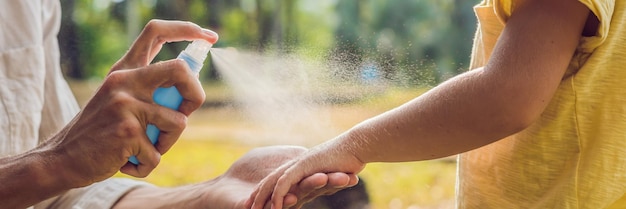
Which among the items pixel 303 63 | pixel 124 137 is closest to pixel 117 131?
pixel 124 137

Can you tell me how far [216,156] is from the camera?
144 centimetres

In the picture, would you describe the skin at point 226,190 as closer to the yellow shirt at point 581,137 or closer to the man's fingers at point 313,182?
the man's fingers at point 313,182

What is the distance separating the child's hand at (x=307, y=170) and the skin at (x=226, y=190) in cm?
4

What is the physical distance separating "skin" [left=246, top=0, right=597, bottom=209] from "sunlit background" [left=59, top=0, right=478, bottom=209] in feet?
1.21

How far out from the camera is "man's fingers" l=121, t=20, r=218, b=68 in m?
0.93

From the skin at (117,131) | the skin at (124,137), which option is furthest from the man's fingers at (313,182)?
the skin at (117,131)

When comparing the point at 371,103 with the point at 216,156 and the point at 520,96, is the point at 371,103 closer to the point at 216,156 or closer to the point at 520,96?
the point at 216,156

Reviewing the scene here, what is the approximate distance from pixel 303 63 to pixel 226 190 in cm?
29

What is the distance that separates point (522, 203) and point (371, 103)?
1.31 feet

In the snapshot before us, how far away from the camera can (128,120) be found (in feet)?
2.82

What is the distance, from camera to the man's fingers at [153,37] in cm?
93

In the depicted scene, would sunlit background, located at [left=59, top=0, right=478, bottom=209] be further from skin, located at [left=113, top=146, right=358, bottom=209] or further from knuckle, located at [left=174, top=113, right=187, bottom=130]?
knuckle, located at [left=174, top=113, right=187, bottom=130]

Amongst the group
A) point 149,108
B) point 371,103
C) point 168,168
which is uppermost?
point 149,108

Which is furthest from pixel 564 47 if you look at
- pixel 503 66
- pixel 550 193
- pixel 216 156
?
pixel 216 156
